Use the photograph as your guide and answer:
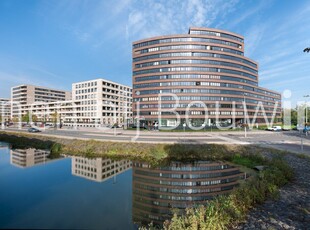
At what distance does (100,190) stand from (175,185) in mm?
8206

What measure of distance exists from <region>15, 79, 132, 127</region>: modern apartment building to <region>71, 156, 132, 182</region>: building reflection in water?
6041 cm

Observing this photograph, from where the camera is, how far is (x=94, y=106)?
87000 millimetres

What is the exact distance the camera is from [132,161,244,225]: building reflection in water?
1365 centimetres

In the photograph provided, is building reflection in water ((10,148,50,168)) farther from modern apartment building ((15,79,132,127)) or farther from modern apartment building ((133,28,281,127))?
modern apartment building ((15,79,132,127))

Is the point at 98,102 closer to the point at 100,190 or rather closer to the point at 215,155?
the point at 215,155

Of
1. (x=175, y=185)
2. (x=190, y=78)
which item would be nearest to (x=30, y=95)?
(x=190, y=78)

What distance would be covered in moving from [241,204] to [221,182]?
324 inches

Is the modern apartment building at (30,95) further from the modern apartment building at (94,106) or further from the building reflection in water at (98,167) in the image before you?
the building reflection in water at (98,167)

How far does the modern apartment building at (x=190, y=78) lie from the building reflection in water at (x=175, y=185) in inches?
1771

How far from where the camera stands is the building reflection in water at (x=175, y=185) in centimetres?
1365

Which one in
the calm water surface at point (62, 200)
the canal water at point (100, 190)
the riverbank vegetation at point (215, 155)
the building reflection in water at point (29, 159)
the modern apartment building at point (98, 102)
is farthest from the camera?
the modern apartment building at point (98, 102)

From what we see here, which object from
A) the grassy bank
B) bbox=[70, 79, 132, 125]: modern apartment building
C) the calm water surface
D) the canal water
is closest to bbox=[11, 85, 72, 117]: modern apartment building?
bbox=[70, 79, 132, 125]: modern apartment building

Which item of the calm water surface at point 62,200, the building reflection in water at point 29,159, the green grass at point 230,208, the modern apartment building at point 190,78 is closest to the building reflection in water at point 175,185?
the calm water surface at point 62,200

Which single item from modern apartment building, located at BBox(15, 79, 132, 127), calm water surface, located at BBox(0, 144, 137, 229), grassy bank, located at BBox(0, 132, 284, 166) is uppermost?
modern apartment building, located at BBox(15, 79, 132, 127)
